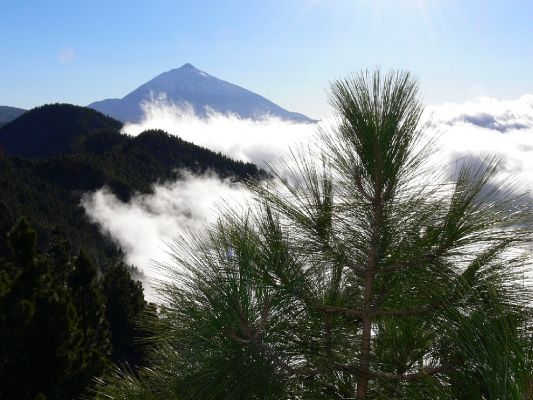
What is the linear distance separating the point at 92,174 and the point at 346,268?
144468mm

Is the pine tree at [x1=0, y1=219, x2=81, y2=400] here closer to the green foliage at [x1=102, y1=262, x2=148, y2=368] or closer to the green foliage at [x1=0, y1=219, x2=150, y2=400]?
the green foliage at [x1=0, y1=219, x2=150, y2=400]

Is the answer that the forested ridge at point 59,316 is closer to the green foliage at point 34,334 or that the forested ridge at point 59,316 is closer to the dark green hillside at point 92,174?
the green foliage at point 34,334

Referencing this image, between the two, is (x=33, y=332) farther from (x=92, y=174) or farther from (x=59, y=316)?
(x=92, y=174)

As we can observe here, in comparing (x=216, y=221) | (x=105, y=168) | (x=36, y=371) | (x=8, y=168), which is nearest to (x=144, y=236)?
(x=105, y=168)

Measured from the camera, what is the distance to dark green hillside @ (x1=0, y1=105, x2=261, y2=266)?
Result: 106m

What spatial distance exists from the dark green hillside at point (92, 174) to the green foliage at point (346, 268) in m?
85.1

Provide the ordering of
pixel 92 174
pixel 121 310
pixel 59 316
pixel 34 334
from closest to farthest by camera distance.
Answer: pixel 34 334
pixel 59 316
pixel 121 310
pixel 92 174

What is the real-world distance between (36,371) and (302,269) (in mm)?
12088

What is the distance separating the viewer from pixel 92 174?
455ft

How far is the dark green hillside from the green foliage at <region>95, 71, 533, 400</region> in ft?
279

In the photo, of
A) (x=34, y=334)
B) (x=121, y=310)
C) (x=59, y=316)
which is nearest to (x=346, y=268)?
(x=59, y=316)

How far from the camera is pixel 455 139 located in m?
3.34

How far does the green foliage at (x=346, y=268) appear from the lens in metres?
3.19

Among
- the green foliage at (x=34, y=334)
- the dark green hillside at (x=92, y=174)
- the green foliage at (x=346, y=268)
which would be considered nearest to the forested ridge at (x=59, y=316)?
the green foliage at (x=34, y=334)
